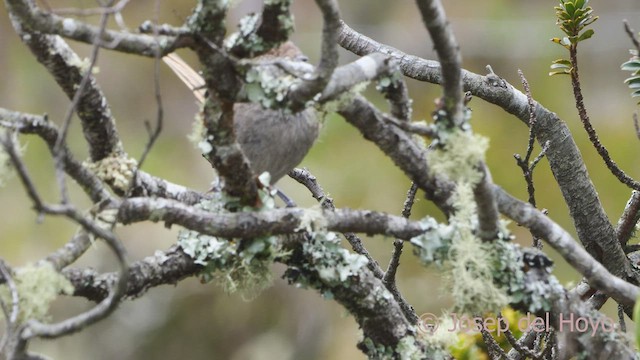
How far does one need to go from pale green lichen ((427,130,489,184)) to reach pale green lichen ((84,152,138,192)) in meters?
0.52

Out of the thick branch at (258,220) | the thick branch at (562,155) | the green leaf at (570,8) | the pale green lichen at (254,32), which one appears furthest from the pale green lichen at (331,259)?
the green leaf at (570,8)

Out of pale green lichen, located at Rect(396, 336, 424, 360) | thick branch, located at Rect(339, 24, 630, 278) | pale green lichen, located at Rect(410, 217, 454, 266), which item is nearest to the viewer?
pale green lichen, located at Rect(410, 217, 454, 266)

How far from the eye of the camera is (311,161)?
3.52 metres

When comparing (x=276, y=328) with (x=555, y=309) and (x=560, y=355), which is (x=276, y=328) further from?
(x=555, y=309)

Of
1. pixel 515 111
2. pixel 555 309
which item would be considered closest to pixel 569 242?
pixel 555 309

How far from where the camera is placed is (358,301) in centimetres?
127

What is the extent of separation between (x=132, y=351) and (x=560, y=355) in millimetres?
2381

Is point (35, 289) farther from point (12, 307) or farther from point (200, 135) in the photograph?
point (200, 135)

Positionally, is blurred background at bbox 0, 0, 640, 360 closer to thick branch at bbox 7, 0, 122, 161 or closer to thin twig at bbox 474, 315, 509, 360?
thin twig at bbox 474, 315, 509, 360

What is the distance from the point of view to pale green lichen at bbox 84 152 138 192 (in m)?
1.31

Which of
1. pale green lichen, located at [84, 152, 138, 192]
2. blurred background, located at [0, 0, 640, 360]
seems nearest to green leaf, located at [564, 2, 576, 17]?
pale green lichen, located at [84, 152, 138, 192]

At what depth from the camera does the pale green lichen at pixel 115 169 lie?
51.4 inches

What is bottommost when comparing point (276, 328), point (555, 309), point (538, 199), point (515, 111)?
point (555, 309)

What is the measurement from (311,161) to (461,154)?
8.11 feet
